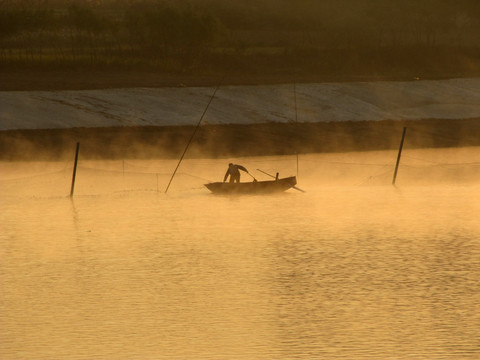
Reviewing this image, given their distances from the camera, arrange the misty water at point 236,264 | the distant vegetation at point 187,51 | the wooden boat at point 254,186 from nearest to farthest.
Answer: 1. the misty water at point 236,264
2. the wooden boat at point 254,186
3. the distant vegetation at point 187,51

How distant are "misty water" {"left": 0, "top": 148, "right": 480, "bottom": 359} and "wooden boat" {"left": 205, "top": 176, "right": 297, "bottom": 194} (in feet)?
2.00

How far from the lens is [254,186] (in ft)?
149

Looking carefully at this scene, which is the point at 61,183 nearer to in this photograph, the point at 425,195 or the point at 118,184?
the point at 118,184

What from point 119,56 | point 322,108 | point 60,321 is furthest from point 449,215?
point 119,56

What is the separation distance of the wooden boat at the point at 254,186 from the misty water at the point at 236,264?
61 centimetres

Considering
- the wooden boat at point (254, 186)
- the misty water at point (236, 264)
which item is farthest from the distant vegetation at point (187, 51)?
the wooden boat at point (254, 186)

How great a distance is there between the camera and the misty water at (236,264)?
72.4 feet

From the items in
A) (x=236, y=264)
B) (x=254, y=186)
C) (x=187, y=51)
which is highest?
(x=187, y=51)

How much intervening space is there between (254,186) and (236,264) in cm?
1428

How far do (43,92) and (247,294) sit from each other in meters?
45.5

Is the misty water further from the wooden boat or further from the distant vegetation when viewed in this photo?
the distant vegetation

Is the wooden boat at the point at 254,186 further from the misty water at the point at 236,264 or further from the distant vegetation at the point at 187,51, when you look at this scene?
the distant vegetation at the point at 187,51

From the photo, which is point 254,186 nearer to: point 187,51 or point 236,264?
point 236,264

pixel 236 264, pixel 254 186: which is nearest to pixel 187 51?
pixel 254 186
